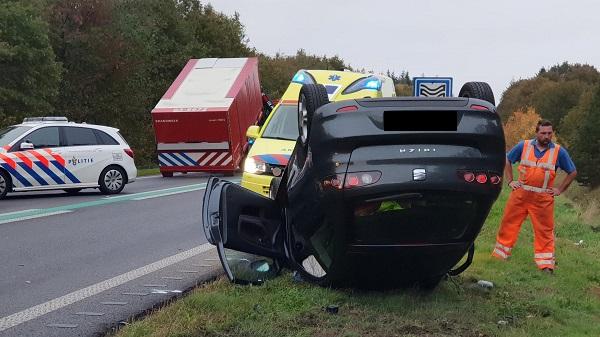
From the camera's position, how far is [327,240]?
5.30 metres

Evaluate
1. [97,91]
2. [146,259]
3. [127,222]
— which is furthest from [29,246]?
[97,91]

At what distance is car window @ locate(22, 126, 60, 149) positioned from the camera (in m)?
15.4

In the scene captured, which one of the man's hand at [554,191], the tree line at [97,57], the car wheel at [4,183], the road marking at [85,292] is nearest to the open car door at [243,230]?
the road marking at [85,292]

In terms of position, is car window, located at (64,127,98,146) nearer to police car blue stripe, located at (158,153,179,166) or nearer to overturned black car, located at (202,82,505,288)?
police car blue stripe, located at (158,153,179,166)

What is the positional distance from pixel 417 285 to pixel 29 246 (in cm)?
533

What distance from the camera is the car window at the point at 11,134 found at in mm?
15312

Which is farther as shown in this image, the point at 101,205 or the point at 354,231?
Answer: the point at 101,205

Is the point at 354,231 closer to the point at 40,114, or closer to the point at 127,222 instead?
the point at 127,222

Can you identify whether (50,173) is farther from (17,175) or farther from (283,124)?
(283,124)

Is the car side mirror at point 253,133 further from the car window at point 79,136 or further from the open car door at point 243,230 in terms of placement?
the car window at point 79,136

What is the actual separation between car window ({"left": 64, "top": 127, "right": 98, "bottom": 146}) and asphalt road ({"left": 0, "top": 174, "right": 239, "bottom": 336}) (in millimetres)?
1759

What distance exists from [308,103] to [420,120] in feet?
3.09

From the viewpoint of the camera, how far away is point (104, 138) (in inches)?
656

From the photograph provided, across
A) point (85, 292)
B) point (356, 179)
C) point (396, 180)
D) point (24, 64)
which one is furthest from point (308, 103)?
point (24, 64)
